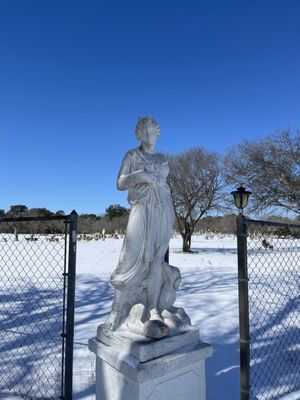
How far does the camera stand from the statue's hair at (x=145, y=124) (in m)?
2.70

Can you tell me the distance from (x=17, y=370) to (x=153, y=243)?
8.73ft

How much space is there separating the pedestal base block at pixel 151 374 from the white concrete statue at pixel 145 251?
0.22m

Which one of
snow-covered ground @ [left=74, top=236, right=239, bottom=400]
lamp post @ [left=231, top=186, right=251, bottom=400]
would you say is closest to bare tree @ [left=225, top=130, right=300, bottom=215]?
snow-covered ground @ [left=74, top=236, right=239, bottom=400]

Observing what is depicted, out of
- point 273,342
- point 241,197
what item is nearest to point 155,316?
point 241,197

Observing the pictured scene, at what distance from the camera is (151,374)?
217 cm

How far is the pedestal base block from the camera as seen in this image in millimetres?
2170

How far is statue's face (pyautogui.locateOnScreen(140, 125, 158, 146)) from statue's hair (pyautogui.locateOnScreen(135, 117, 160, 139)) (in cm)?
1

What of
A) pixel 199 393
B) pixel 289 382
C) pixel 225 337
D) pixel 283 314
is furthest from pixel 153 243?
pixel 283 314

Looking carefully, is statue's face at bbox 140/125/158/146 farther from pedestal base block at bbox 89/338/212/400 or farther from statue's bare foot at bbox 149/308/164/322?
pedestal base block at bbox 89/338/212/400

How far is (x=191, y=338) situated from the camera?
2518mm

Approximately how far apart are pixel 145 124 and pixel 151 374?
191cm

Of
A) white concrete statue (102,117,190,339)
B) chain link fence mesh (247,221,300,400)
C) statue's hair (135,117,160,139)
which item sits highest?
statue's hair (135,117,160,139)

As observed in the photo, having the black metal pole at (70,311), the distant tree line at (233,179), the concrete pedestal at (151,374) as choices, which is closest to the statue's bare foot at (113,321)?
the concrete pedestal at (151,374)

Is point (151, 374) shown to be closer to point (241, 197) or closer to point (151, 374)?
point (151, 374)
